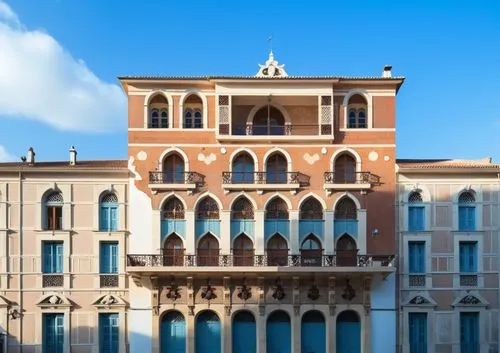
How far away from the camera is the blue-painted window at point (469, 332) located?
28.1 metres

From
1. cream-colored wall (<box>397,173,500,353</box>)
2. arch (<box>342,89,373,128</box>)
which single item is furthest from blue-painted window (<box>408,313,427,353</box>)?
arch (<box>342,89,373,128</box>)

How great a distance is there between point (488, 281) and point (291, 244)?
10009 millimetres

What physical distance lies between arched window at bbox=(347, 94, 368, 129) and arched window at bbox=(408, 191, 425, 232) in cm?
443

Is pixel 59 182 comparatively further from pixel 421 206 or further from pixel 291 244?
pixel 421 206

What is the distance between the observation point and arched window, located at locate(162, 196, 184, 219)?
28.3m

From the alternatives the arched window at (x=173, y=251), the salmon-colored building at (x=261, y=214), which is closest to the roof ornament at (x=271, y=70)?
the salmon-colored building at (x=261, y=214)

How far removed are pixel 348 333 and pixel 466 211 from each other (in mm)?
8560

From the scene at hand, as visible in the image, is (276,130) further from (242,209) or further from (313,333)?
(313,333)

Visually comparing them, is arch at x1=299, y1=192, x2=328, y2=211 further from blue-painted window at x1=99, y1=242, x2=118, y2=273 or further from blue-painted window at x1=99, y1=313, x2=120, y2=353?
blue-painted window at x1=99, y1=313, x2=120, y2=353

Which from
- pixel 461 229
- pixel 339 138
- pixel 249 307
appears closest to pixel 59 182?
pixel 249 307

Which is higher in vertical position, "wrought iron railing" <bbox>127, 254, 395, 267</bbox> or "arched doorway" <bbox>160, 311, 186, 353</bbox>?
"wrought iron railing" <bbox>127, 254, 395, 267</bbox>

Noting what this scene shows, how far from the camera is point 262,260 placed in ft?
90.3

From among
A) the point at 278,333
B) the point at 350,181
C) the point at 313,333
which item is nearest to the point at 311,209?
the point at 350,181

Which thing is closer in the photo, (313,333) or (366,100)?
(313,333)
